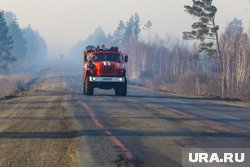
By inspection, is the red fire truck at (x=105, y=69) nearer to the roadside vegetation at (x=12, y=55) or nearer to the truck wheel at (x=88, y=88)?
the truck wheel at (x=88, y=88)

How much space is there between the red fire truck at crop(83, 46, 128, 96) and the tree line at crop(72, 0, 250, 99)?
770 centimetres

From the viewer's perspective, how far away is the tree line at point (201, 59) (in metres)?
46.8

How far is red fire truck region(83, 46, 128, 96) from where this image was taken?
2544 cm

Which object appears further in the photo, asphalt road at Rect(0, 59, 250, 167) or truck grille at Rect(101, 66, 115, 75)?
truck grille at Rect(101, 66, 115, 75)

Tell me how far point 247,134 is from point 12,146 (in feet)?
19.3

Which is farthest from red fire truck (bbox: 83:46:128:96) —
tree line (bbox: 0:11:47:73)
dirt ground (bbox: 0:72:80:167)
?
tree line (bbox: 0:11:47:73)

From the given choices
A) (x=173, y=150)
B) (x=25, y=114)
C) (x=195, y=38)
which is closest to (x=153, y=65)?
(x=195, y=38)

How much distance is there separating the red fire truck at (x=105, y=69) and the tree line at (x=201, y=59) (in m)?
7.70

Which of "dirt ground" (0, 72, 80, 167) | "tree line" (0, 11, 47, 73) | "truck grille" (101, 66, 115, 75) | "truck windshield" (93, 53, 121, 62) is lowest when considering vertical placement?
"dirt ground" (0, 72, 80, 167)

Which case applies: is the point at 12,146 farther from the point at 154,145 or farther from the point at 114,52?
the point at 114,52

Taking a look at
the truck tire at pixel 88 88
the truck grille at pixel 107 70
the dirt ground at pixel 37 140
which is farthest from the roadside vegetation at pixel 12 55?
the dirt ground at pixel 37 140

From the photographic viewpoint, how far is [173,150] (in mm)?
9578

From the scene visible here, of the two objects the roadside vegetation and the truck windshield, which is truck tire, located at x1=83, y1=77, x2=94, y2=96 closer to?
the truck windshield

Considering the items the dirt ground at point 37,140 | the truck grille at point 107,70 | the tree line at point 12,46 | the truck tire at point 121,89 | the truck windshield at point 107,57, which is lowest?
the dirt ground at point 37,140
